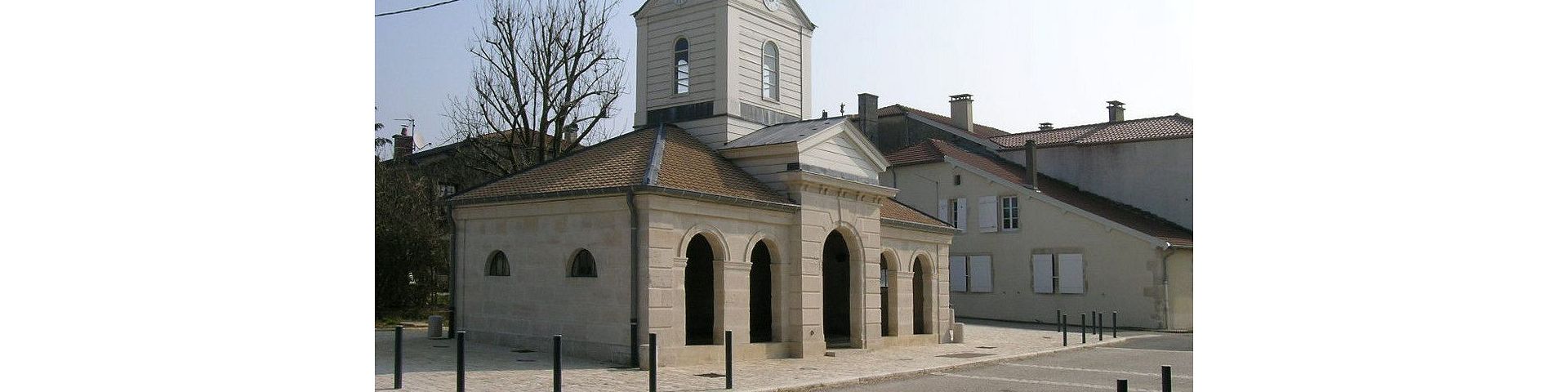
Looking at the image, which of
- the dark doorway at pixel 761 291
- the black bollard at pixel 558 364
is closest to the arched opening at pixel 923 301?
the dark doorway at pixel 761 291

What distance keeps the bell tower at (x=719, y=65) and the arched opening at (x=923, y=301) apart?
2.88 metres

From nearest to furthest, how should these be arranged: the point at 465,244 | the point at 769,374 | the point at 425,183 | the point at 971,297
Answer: the point at 769,374, the point at 465,244, the point at 425,183, the point at 971,297

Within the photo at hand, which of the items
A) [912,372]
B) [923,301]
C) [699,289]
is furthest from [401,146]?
[912,372]

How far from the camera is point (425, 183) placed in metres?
17.3

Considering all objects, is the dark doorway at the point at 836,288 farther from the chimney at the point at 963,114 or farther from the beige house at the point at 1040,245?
the chimney at the point at 963,114

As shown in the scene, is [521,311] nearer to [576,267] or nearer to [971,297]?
[576,267]

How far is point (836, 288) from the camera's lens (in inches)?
614

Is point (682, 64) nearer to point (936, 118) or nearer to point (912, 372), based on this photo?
point (912, 372)

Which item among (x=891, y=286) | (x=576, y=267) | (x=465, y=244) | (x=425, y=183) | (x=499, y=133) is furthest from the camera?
(x=499, y=133)

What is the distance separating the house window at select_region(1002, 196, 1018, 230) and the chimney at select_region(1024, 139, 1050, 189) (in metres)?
0.73

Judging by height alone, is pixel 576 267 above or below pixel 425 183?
below

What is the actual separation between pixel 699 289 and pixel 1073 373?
16.1 ft

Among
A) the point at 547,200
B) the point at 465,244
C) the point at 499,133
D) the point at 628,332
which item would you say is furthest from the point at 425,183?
the point at 628,332

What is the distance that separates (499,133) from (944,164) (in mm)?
8436
